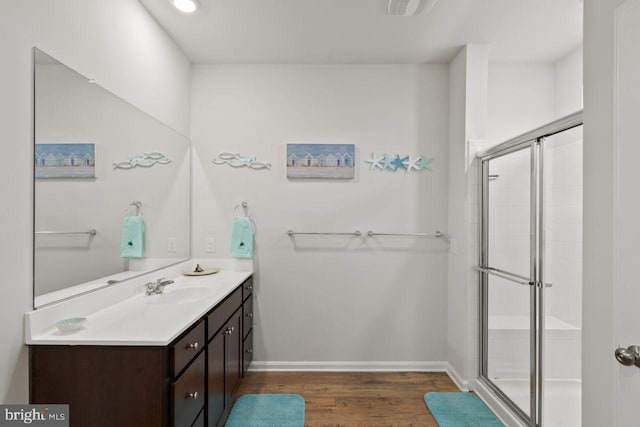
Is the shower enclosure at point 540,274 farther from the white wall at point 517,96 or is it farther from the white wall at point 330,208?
the white wall at point 517,96

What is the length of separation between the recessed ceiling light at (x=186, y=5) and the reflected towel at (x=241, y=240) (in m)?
1.57

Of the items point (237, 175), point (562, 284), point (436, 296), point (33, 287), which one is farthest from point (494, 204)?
point (33, 287)

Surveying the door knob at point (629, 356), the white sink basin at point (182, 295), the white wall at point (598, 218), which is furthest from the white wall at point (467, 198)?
the white sink basin at point (182, 295)

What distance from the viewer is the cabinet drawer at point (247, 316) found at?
2738mm

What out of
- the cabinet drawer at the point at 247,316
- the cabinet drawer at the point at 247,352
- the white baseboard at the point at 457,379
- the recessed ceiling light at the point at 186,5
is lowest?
the white baseboard at the point at 457,379

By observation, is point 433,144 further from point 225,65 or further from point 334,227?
point 225,65

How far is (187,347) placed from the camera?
1605mm

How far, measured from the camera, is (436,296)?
3.15 metres

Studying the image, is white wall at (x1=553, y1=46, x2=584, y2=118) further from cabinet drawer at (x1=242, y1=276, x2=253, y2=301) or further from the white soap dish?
the white soap dish

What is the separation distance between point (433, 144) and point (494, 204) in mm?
806

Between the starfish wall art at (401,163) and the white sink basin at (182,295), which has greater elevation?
the starfish wall art at (401,163)

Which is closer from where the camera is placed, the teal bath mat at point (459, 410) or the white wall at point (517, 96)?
the teal bath mat at point (459, 410)

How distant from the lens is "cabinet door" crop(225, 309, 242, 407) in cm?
226

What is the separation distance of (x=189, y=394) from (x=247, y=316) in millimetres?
1260
